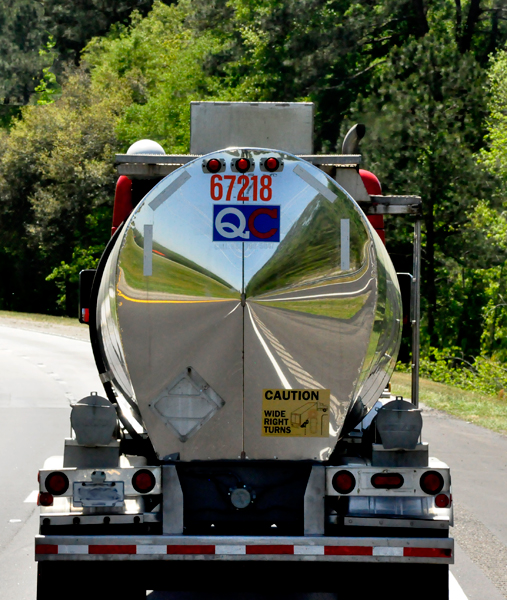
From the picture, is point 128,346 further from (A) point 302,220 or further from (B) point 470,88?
(B) point 470,88

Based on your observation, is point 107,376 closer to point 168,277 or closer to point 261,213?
point 168,277

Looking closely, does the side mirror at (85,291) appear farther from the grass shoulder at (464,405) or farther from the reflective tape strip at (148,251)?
the grass shoulder at (464,405)

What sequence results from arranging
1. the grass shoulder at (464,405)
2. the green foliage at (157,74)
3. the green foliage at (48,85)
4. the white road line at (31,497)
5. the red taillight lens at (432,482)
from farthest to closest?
1. the green foliage at (48,85)
2. the green foliage at (157,74)
3. the grass shoulder at (464,405)
4. the white road line at (31,497)
5. the red taillight lens at (432,482)

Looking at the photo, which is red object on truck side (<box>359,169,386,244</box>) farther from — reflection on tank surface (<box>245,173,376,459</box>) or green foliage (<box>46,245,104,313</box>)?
green foliage (<box>46,245,104,313</box>)

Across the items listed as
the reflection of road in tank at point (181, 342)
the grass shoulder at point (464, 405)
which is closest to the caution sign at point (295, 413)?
the reflection of road in tank at point (181, 342)

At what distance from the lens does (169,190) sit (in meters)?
5.39

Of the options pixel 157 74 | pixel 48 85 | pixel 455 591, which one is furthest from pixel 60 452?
pixel 48 85

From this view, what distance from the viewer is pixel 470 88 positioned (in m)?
35.8

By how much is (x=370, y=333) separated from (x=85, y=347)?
25010 mm

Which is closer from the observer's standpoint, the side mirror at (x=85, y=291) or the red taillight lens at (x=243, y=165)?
the red taillight lens at (x=243, y=165)

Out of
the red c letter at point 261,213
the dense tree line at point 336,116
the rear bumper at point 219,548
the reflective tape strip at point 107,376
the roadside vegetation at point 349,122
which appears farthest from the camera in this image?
the dense tree line at point 336,116

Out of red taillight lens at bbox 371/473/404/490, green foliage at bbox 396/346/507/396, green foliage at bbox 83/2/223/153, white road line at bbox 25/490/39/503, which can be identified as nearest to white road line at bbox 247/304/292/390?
red taillight lens at bbox 371/473/404/490

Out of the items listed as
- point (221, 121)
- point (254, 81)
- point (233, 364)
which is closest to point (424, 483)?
point (233, 364)

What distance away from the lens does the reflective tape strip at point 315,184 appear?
5.39 meters
